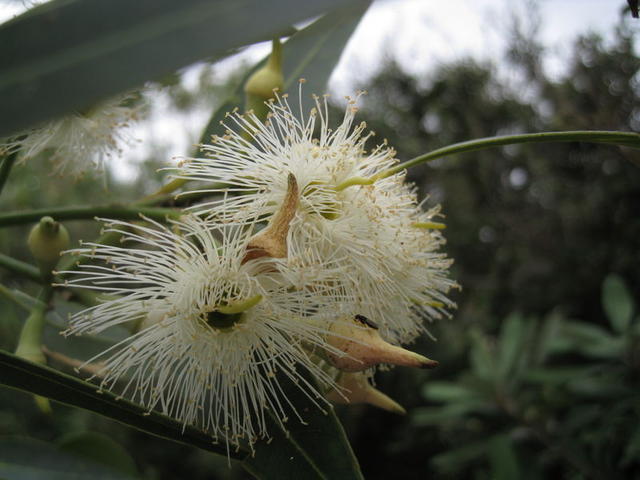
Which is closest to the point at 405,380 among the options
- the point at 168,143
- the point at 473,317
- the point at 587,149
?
the point at 473,317

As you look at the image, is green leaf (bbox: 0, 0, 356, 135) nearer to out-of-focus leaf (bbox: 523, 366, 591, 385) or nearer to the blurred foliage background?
the blurred foliage background

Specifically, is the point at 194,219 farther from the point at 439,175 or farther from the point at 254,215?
the point at 439,175

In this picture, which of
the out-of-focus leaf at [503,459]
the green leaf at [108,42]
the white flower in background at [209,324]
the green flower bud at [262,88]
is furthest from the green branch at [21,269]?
the out-of-focus leaf at [503,459]

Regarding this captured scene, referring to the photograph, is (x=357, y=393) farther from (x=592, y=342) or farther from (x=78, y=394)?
(x=592, y=342)

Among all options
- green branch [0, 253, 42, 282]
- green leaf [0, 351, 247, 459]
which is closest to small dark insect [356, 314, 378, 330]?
green leaf [0, 351, 247, 459]

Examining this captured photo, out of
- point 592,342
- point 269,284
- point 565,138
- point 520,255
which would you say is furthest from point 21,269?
point 520,255

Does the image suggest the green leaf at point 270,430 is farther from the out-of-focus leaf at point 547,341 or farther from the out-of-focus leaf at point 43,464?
the out-of-focus leaf at point 547,341
